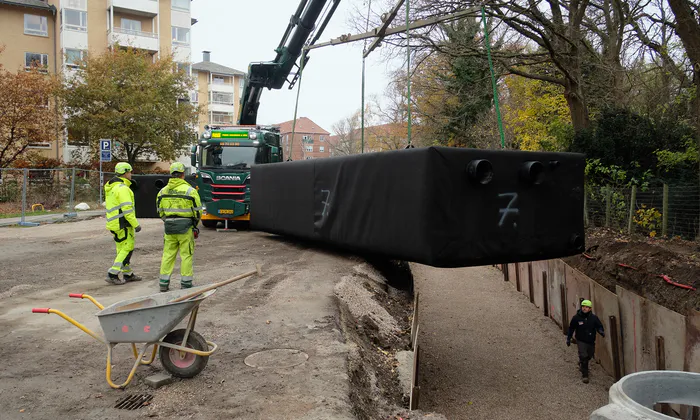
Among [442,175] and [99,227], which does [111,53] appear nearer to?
[99,227]

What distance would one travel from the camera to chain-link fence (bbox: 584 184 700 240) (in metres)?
14.7

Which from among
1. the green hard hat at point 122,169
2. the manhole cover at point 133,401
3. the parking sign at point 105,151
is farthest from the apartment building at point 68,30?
the manhole cover at point 133,401

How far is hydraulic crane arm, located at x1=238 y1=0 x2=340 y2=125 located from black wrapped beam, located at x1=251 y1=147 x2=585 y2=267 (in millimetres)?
8510

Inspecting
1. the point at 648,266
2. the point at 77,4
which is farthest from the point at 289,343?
the point at 77,4

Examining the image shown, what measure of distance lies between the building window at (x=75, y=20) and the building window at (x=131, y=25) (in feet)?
9.39

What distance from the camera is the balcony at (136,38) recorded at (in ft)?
131

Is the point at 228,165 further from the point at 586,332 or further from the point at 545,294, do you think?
the point at 586,332

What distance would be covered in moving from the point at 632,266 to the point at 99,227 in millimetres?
16124

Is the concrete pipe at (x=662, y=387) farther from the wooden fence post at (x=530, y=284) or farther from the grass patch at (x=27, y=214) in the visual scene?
the grass patch at (x=27, y=214)

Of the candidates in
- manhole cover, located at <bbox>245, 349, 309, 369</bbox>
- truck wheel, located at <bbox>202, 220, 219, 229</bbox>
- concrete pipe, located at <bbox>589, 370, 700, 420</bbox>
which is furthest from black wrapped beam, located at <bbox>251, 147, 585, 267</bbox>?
truck wheel, located at <bbox>202, 220, 219, 229</bbox>

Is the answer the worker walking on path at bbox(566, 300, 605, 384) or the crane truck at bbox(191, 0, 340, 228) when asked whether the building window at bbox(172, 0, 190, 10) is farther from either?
the worker walking on path at bbox(566, 300, 605, 384)

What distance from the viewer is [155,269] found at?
10789mm

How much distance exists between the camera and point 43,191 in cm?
2292

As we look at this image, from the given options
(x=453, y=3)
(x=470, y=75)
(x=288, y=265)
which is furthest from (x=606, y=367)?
(x=470, y=75)
